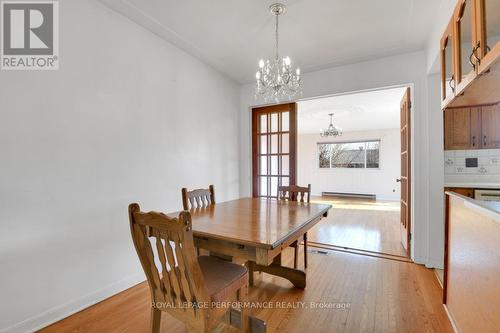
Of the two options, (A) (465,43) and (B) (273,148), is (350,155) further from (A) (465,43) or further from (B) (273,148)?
(A) (465,43)

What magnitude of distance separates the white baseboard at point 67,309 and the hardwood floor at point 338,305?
0.05m

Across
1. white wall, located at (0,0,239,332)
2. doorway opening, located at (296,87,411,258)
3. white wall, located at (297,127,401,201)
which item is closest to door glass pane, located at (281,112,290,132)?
doorway opening, located at (296,87,411,258)

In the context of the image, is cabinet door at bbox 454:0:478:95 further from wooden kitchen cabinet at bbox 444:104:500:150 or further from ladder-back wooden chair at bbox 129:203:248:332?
ladder-back wooden chair at bbox 129:203:248:332

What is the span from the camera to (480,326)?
1210 mm

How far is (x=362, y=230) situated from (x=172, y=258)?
3.80m

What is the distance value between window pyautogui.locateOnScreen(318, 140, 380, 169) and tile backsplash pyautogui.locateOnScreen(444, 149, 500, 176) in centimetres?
556

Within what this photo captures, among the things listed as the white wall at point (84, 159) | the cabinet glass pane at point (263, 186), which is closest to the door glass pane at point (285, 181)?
the cabinet glass pane at point (263, 186)

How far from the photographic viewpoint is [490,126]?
2254 millimetres

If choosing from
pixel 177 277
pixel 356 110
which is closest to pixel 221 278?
pixel 177 277

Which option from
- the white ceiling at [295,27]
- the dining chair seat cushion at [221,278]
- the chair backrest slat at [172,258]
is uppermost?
the white ceiling at [295,27]

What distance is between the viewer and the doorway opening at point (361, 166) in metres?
3.27

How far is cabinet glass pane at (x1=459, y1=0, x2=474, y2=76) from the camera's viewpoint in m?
1.40

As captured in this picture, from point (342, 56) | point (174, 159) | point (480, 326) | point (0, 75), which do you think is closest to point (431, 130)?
point (342, 56)

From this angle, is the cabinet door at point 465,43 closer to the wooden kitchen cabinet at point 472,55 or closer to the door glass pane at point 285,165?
the wooden kitchen cabinet at point 472,55
